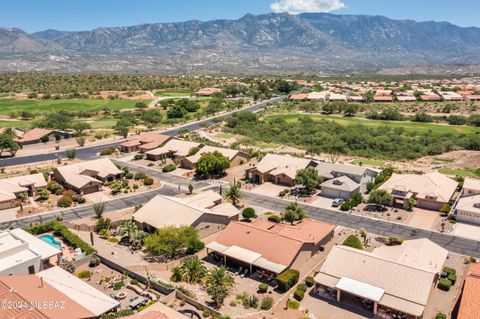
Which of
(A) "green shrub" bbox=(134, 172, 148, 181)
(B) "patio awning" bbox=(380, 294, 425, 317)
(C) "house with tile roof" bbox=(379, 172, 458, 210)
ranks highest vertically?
(C) "house with tile roof" bbox=(379, 172, 458, 210)

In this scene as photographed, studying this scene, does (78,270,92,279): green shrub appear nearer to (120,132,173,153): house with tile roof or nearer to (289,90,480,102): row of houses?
(120,132,173,153): house with tile roof

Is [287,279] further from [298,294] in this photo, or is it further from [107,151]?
[107,151]

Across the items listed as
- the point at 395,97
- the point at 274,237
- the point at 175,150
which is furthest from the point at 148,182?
the point at 395,97

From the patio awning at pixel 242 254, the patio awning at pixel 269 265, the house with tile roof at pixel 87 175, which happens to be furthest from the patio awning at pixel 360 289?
the house with tile roof at pixel 87 175

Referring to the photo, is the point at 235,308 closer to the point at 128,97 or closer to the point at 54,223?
the point at 54,223

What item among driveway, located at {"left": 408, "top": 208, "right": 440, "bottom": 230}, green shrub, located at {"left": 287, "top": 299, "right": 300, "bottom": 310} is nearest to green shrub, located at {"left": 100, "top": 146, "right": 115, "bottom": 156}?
driveway, located at {"left": 408, "top": 208, "right": 440, "bottom": 230}

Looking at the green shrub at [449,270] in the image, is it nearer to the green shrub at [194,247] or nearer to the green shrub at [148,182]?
the green shrub at [194,247]

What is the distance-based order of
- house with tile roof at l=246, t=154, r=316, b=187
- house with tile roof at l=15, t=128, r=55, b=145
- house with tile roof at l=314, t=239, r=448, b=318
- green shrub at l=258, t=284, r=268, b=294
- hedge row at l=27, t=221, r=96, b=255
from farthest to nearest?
house with tile roof at l=15, t=128, r=55, b=145, house with tile roof at l=246, t=154, r=316, b=187, hedge row at l=27, t=221, r=96, b=255, green shrub at l=258, t=284, r=268, b=294, house with tile roof at l=314, t=239, r=448, b=318

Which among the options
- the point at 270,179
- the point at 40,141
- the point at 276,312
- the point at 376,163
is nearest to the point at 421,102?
the point at 376,163
